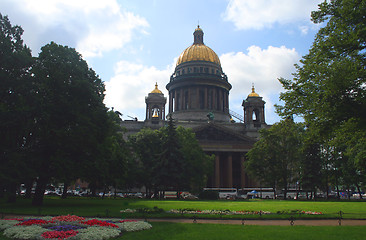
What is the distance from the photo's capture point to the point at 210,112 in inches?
3091

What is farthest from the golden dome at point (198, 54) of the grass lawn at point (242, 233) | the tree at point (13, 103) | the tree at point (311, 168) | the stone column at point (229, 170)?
the grass lawn at point (242, 233)

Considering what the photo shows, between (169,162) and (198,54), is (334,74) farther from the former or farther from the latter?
(198,54)

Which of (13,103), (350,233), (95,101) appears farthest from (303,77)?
(13,103)

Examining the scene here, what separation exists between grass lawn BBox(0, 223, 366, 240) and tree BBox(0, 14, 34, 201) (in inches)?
515

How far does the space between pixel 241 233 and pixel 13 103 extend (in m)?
22.0

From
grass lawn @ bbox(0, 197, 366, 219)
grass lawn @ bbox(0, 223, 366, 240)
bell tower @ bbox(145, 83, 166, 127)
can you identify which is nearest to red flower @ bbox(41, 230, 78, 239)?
grass lawn @ bbox(0, 223, 366, 240)

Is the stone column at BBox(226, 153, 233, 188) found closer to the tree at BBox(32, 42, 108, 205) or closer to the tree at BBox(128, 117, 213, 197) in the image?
the tree at BBox(128, 117, 213, 197)

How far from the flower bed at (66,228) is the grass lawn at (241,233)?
0.51 metres

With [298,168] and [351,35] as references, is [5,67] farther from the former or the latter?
[298,168]

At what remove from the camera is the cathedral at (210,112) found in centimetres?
6675

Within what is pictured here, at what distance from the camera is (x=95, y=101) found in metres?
28.5

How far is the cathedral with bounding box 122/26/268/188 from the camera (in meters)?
66.8

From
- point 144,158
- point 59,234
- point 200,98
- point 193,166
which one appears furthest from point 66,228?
point 200,98

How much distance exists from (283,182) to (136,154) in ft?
75.3
